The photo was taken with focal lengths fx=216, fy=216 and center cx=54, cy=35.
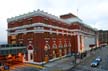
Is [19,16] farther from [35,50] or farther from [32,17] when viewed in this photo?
[35,50]

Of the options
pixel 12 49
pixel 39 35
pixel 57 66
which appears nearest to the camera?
pixel 12 49

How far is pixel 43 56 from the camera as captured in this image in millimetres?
75500

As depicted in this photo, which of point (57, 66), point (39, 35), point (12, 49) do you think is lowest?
point (57, 66)

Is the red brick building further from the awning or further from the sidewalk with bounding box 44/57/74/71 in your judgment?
the sidewalk with bounding box 44/57/74/71

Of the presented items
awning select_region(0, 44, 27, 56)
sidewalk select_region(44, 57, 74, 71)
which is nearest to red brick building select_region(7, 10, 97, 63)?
awning select_region(0, 44, 27, 56)

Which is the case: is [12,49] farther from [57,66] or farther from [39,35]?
[57,66]

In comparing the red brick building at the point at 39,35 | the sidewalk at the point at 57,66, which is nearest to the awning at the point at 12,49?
the red brick building at the point at 39,35

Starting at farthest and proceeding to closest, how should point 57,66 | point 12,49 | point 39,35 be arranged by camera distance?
point 39,35 → point 57,66 → point 12,49

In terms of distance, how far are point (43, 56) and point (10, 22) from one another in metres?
21.3

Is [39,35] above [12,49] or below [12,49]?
above

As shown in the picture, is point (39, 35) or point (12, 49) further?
point (39, 35)

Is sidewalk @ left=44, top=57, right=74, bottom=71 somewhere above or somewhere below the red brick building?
below

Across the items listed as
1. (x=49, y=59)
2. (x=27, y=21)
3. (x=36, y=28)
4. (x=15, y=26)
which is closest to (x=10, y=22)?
(x=15, y=26)

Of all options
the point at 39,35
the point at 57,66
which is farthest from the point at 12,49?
the point at 57,66
